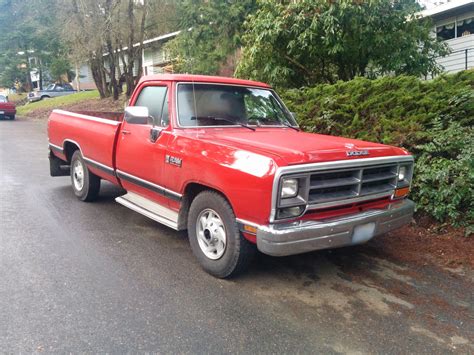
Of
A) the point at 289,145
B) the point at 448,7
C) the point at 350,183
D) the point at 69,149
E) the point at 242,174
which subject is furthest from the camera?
the point at 448,7

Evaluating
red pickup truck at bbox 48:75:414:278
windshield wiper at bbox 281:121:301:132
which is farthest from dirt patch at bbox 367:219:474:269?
windshield wiper at bbox 281:121:301:132

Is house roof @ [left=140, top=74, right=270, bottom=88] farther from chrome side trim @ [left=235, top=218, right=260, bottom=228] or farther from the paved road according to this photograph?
chrome side trim @ [left=235, top=218, right=260, bottom=228]

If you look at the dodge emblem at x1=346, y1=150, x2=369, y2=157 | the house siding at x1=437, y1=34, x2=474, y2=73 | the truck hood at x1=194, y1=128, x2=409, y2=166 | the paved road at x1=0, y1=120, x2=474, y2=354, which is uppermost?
the house siding at x1=437, y1=34, x2=474, y2=73

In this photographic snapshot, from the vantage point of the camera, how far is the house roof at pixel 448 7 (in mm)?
14781

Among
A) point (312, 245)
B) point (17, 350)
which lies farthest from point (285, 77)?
point (17, 350)

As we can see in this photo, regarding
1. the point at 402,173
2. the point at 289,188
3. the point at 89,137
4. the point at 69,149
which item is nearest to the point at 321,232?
the point at 289,188

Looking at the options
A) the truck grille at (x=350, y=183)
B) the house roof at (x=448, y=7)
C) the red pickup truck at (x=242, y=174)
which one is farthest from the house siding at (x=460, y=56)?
the truck grille at (x=350, y=183)

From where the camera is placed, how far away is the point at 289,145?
4.00 m

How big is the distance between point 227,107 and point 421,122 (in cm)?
304

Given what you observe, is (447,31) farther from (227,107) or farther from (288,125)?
(227,107)

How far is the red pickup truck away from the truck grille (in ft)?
0.04

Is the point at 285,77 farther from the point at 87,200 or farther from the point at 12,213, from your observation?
the point at 12,213

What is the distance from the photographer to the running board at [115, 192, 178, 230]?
4.64m

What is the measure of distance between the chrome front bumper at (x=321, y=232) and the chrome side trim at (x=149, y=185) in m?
1.33
